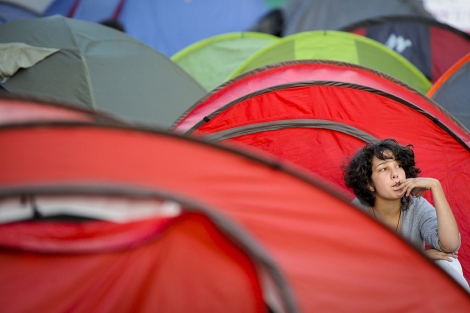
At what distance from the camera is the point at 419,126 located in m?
2.36

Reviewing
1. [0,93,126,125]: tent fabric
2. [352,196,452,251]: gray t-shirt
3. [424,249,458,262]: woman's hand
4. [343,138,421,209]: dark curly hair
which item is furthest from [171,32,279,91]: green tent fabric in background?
[0,93,126,125]: tent fabric

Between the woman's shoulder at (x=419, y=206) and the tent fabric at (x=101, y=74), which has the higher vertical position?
the woman's shoulder at (x=419, y=206)

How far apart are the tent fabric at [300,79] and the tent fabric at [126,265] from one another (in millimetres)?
981

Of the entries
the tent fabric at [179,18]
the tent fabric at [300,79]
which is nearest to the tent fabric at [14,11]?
the tent fabric at [179,18]

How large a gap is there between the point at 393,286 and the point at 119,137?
673 mm

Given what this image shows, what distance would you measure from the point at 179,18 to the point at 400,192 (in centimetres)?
292

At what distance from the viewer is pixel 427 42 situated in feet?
13.1

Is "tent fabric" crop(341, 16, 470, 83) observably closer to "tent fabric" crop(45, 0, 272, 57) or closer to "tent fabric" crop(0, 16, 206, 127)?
"tent fabric" crop(45, 0, 272, 57)

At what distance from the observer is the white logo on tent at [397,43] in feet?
Result: 13.2

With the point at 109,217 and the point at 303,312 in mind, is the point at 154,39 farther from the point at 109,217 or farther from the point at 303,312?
the point at 303,312

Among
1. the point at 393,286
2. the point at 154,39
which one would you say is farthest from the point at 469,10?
the point at 393,286

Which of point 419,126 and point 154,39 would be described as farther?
point 154,39

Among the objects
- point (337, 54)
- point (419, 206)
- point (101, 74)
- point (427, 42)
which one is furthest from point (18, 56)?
point (427, 42)

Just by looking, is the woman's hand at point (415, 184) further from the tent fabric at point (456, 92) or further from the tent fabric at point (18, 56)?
the tent fabric at point (18, 56)
